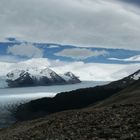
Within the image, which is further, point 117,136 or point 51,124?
point 51,124

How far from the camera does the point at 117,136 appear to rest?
32.6 m

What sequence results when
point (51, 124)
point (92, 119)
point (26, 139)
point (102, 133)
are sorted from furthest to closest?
point (51, 124) < point (92, 119) < point (26, 139) < point (102, 133)

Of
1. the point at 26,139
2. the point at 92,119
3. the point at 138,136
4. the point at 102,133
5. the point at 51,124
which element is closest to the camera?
the point at 138,136

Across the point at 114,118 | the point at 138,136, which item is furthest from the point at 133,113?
the point at 138,136

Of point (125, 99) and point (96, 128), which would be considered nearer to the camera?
point (96, 128)

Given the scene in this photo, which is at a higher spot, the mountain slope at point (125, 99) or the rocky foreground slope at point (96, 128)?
the mountain slope at point (125, 99)

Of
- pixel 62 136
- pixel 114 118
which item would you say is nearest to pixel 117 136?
pixel 62 136

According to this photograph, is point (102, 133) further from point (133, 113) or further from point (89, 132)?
point (133, 113)

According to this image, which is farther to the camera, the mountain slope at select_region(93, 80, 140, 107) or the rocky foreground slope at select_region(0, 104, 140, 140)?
the mountain slope at select_region(93, 80, 140, 107)

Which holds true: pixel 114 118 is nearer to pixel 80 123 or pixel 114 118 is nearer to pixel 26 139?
pixel 80 123

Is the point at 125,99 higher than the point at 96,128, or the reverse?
the point at 125,99

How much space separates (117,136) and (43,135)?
8.59 meters

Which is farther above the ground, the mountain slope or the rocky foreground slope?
the mountain slope

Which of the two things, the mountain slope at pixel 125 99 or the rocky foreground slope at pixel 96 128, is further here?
the mountain slope at pixel 125 99
